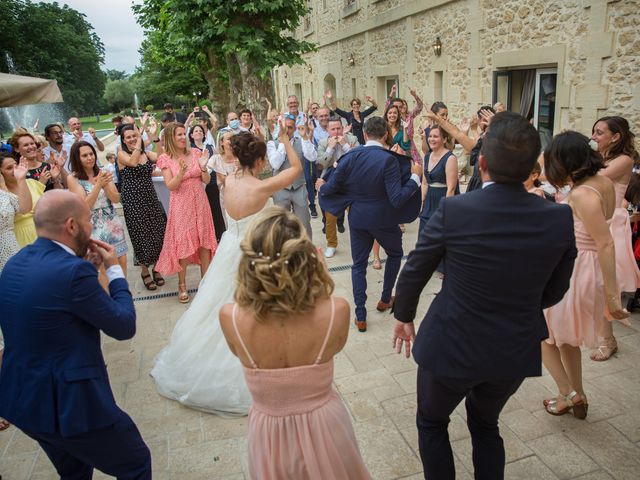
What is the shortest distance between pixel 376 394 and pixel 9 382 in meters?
2.39

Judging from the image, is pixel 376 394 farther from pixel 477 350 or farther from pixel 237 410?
pixel 477 350

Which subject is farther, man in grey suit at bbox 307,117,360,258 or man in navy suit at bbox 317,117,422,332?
man in grey suit at bbox 307,117,360,258

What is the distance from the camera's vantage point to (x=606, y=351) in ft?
12.5

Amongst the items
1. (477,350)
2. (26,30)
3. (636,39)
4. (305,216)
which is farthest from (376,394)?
(26,30)

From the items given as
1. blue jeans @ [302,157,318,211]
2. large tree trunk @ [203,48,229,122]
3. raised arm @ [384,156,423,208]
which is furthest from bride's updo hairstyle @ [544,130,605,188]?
large tree trunk @ [203,48,229,122]

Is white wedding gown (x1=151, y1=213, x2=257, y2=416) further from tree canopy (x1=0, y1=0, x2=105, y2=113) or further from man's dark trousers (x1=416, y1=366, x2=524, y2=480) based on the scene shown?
tree canopy (x1=0, y1=0, x2=105, y2=113)

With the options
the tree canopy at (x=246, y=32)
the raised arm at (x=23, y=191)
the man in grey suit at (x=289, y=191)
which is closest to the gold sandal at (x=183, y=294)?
the man in grey suit at (x=289, y=191)

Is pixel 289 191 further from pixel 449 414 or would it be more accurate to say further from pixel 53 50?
pixel 53 50

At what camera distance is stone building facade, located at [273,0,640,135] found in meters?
6.00

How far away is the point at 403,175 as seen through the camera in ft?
14.6

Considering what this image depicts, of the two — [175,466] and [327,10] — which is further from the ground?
[327,10]

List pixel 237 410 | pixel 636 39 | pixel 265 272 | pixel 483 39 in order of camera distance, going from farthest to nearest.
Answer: pixel 483 39 < pixel 636 39 < pixel 237 410 < pixel 265 272

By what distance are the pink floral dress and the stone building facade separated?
5.39 m

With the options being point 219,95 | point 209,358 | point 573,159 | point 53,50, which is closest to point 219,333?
point 209,358
